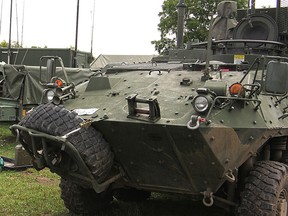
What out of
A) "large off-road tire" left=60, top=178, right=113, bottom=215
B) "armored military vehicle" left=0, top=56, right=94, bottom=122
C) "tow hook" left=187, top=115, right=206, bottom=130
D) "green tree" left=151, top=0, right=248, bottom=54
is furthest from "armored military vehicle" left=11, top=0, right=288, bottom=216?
"green tree" left=151, top=0, right=248, bottom=54

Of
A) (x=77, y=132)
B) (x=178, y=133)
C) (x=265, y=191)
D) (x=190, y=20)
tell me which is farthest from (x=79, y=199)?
(x=190, y=20)

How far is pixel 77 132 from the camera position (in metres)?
4.25

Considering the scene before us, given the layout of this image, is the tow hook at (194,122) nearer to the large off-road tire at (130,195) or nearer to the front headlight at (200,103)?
the front headlight at (200,103)

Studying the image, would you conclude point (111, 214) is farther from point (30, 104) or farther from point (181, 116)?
point (30, 104)

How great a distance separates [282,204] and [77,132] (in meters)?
2.12

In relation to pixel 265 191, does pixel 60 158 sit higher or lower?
higher

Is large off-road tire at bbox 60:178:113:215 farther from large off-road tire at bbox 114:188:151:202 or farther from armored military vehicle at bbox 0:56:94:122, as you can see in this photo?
armored military vehicle at bbox 0:56:94:122

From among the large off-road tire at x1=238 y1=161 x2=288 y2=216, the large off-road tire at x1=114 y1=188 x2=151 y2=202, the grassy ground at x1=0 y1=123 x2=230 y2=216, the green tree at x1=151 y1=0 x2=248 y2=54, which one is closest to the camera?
the large off-road tire at x1=238 y1=161 x2=288 y2=216

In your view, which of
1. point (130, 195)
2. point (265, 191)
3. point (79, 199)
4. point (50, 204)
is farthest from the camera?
point (130, 195)

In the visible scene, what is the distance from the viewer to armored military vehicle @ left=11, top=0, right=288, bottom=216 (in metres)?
4.11

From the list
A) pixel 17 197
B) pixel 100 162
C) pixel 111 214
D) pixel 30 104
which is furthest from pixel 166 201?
pixel 30 104

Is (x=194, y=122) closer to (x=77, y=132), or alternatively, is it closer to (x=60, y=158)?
(x=77, y=132)

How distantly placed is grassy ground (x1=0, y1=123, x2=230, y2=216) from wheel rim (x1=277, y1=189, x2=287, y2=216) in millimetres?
1428

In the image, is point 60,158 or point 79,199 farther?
point 79,199
